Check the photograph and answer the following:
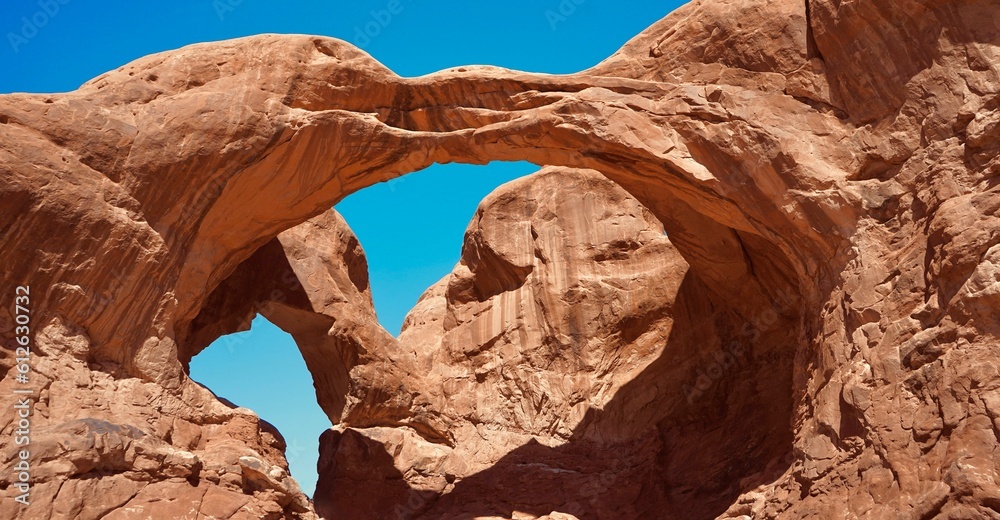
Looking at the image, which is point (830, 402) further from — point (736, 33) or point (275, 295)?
point (275, 295)

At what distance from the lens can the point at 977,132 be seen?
11375mm

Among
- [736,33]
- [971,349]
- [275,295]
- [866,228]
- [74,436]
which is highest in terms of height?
[275,295]

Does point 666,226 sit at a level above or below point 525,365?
above

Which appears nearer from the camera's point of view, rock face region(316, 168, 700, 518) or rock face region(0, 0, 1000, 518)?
rock face region(0, 0, 1000, 518)

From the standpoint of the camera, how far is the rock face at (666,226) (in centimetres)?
1132

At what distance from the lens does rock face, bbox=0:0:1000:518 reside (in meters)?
11.3

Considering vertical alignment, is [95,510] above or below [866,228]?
above

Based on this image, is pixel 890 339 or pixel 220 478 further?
pixel 220 478

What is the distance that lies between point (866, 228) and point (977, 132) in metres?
1.75

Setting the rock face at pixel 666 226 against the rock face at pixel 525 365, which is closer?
the rock face at pixel 666 226

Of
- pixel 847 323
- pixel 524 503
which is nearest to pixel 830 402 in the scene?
pixel 847 323

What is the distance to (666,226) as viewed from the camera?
56.7ft

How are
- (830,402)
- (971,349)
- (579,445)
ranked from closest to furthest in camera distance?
(971,349)
(830,402)
(579,445)

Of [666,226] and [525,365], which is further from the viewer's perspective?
[525,365]
